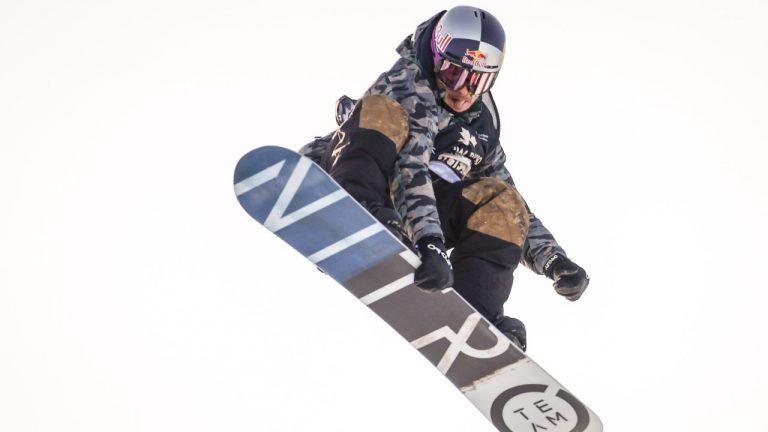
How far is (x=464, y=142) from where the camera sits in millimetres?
7406

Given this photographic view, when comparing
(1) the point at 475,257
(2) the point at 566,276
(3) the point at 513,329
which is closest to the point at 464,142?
(1) the point at 475,257

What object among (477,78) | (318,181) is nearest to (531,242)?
(477,78)

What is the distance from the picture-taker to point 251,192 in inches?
258

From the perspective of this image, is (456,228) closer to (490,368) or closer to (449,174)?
(449,174)

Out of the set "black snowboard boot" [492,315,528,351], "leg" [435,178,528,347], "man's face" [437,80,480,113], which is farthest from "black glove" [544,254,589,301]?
"man's face" [437,80,480,113]

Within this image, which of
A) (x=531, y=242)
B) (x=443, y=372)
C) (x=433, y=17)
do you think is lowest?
(x=443, y=372)

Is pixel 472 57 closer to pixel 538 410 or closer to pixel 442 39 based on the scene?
pixel 442 39

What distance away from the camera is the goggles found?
23.4ft

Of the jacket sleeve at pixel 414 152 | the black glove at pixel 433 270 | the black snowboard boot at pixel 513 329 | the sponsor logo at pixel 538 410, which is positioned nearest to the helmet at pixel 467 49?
the jacket sleeve at pixel 414 152

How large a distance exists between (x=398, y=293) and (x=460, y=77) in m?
1.15

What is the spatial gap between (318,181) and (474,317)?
42.2 inches

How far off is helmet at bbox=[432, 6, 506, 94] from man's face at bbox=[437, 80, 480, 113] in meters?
0.03

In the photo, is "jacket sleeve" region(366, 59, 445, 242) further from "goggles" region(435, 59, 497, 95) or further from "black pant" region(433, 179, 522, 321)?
"black pant" region(433, 179, 522, 321)

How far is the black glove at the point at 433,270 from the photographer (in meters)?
6.58
